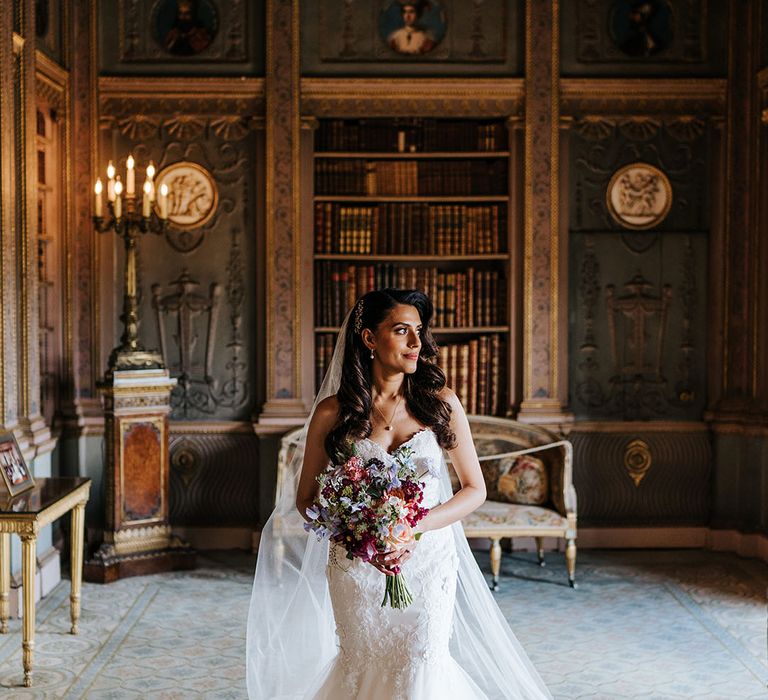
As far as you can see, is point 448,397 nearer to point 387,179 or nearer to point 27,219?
point 27,219

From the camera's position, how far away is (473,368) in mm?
6969

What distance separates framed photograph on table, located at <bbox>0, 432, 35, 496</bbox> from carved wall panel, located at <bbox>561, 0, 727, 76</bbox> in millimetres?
4320

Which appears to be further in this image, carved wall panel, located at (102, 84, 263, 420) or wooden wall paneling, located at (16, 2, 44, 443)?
carved wall panel, located at (102, 84, 263, 420)

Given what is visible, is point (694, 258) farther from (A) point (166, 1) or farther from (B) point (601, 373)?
(A) point (166, 1)

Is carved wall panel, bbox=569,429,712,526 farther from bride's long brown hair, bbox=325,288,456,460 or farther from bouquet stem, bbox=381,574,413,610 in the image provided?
bouquet stem, bbox=381,574,413,610

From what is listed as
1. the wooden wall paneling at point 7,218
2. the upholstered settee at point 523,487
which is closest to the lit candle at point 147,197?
the wooden wall paneling at point 7,218

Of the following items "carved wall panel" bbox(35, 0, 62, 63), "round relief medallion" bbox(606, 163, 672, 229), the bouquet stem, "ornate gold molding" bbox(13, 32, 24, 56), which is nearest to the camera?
the bouquet stem

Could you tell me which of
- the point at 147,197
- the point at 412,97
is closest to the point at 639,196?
the point at 412,97

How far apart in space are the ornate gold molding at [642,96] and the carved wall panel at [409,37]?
431mm

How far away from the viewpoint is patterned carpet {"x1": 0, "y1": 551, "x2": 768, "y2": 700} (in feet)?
14.7

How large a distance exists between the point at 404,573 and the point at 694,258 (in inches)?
178

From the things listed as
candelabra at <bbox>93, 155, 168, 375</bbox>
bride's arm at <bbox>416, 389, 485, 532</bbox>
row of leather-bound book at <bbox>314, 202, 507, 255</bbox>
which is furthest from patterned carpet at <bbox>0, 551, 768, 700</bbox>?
row of leather-bound book at <bbox>314, 202, 507, 255</bbox>

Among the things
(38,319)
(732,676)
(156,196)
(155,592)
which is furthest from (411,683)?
(156,196)

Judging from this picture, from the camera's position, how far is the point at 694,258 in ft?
22.8
